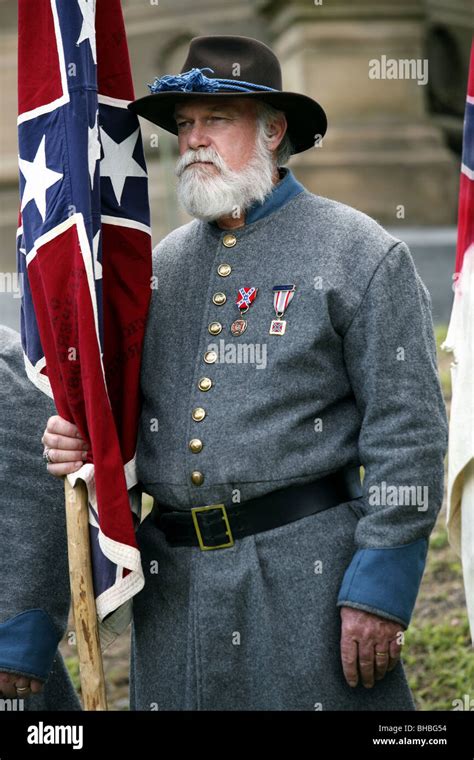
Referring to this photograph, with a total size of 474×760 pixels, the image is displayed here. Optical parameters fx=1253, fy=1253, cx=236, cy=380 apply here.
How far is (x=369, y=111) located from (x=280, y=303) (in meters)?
11.0

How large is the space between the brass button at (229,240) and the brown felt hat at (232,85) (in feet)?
1.25

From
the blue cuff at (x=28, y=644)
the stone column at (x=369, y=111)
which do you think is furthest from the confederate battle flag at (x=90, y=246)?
the stone column at (x=369, y=111)

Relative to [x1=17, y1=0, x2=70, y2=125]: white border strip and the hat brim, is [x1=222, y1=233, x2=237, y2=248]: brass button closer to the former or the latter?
→ the hat brim

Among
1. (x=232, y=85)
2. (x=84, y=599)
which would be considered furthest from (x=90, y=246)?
(x=84, y=599)

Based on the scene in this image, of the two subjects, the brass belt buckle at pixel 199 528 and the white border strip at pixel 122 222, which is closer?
the brass belt buckle at pixel 199 528

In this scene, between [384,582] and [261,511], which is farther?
[261,511]

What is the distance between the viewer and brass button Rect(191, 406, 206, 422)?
3.62m

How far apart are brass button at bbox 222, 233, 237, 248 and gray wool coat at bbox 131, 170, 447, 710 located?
5.2 inches

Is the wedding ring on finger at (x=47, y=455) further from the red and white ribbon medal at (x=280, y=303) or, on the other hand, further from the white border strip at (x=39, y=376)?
the red and white ribbon medal at (x=280, y=303)

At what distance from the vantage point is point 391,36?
46.5 feet

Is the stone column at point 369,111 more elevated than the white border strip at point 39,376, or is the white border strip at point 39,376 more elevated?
the stone column at point 369,111

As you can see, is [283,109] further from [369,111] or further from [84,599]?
[369,111]

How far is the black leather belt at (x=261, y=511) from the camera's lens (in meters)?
3.56

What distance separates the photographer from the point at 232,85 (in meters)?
3.69
